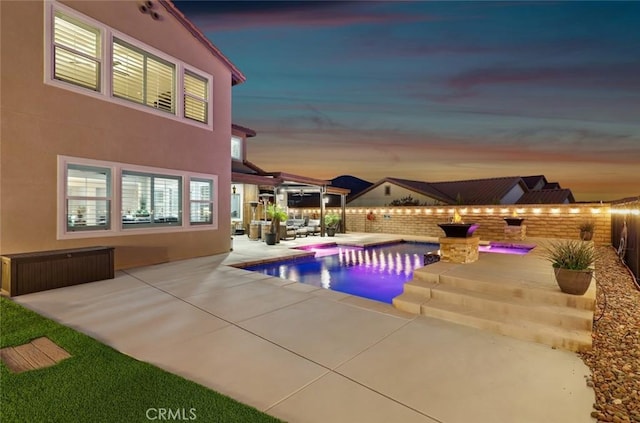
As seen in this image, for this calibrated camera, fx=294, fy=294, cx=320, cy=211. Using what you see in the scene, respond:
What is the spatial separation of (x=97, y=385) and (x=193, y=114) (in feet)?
27.8

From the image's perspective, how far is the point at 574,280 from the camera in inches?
152

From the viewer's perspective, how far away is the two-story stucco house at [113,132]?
5.89m

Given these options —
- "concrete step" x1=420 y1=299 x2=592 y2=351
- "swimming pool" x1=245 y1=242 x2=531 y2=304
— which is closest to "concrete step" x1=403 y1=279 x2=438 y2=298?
"concrete step" x1=420 y1=299 x2=592 y2=351

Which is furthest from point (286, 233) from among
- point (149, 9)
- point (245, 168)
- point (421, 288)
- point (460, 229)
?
point (421, 288)

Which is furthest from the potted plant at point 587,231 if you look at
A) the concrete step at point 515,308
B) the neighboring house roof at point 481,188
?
the neighboring house roof at point 481,188

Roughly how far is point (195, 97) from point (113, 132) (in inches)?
114

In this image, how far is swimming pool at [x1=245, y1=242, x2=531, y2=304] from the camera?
7.36 meters

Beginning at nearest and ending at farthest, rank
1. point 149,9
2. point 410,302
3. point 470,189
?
point 410,302 < point 149,9 < point 470,189

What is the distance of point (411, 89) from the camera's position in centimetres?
1812

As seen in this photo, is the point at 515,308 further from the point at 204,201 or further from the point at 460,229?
the point at 204,201

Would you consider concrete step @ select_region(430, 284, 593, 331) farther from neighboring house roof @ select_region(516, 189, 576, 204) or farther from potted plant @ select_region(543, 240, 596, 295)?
neighboring house roof @ select_region(516, 189, 576, 204)

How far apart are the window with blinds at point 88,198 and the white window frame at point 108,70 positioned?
69.6 inches

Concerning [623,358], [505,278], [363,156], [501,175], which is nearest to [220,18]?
[505,278]

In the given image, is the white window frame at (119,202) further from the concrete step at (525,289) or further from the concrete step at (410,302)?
the concrete step at (525,289)
